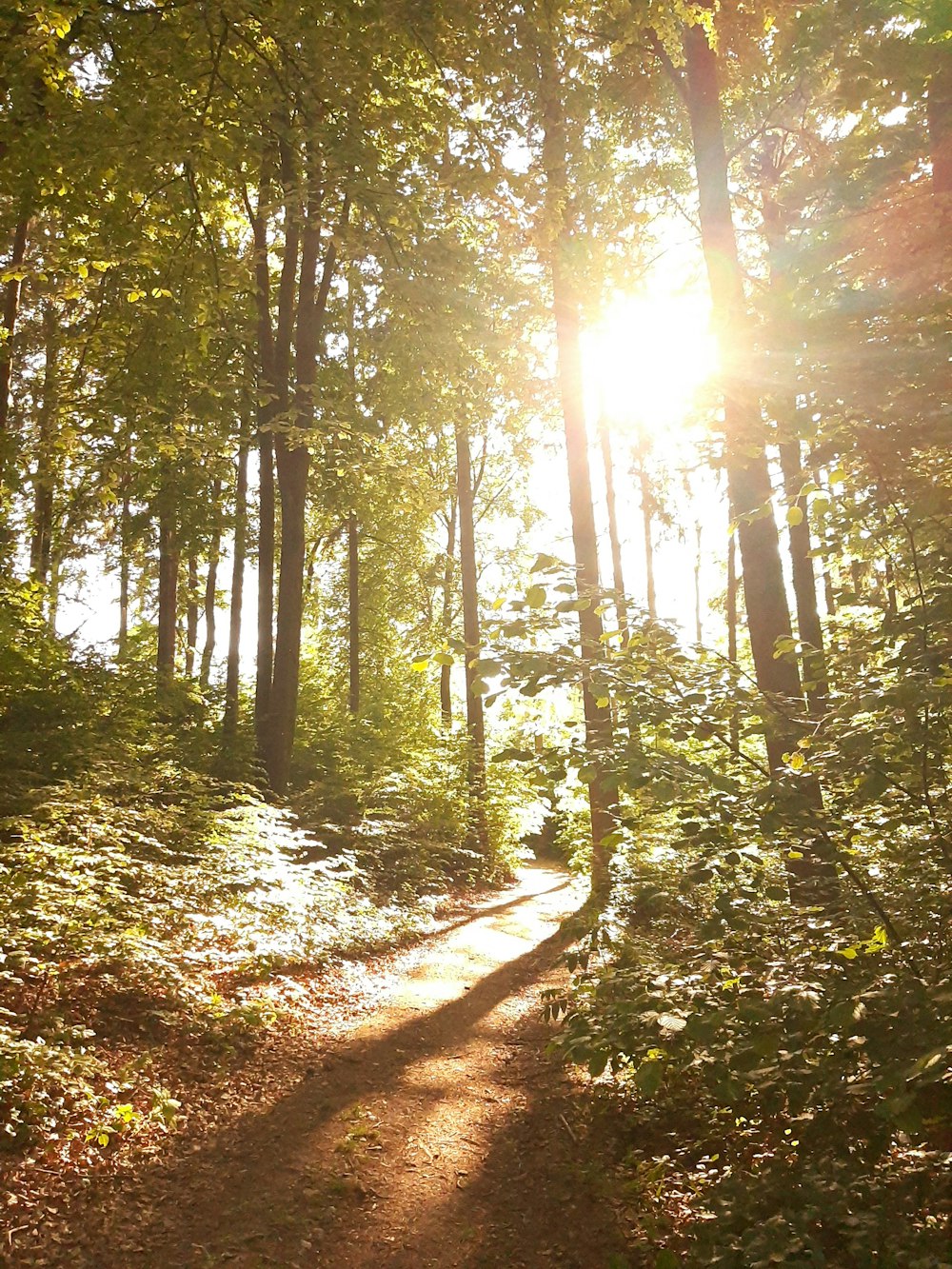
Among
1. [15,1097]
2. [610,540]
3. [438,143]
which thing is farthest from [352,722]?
[15,1097]

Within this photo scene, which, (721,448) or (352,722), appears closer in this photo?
(721,448)

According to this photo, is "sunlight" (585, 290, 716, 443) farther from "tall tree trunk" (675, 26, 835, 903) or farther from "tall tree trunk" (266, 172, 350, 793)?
"tall tree trunk" (266, 172, 350, 793)

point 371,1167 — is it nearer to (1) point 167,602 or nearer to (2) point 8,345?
(2) point 8,345

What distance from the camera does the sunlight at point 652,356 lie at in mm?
5633

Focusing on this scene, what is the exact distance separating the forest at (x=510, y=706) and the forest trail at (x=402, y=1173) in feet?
0.09

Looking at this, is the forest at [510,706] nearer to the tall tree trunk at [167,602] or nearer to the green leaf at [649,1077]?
the green leaf at [649,1077]

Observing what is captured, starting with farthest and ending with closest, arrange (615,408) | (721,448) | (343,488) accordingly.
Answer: (343,488) → (615,408) → (721,448)

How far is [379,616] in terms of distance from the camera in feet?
88.5

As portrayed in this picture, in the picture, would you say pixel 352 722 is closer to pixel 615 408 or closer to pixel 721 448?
pixel 615 408

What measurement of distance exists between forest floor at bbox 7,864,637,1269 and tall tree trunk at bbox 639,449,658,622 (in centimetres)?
310

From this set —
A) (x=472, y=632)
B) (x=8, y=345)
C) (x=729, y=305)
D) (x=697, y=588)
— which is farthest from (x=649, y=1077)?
(x=697, y=588)


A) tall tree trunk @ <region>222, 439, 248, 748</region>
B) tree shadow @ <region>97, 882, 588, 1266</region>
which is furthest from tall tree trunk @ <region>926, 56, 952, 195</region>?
tall tree trunk @ <region>222, 439, 248, 748</region>

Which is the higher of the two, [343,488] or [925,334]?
[343,488]

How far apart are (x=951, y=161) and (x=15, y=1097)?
941 centimetres
